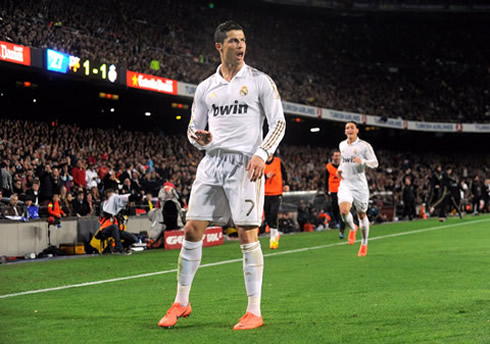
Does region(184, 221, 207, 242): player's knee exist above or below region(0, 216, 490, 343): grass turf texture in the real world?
above

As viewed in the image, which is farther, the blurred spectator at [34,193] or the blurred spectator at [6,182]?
the blurred spectator at [6,182]

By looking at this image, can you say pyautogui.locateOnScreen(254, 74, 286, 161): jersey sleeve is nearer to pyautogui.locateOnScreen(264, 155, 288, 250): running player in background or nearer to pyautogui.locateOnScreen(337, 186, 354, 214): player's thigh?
pyautogui.locateOnScreen(337, 186, 354, 214): player's thigh

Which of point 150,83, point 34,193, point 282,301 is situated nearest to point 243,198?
point 282,301

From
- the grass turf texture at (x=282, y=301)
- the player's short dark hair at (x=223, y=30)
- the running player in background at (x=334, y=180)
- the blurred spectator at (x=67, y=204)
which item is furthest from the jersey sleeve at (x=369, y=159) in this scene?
the blurred spectator at (x=67, y=204)

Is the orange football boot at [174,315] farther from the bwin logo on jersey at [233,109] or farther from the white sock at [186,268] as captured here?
the bwin logo on jersey at [233,109]

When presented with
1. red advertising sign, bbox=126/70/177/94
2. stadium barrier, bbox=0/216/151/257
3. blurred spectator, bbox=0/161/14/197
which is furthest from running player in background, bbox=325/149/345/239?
red advertising sign, bbox=126/70/177/94

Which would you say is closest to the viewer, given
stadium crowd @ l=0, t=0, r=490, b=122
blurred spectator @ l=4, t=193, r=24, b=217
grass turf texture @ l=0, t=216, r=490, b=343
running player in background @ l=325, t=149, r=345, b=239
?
grass turf texture @ l=0, t=216, r=490, b=343

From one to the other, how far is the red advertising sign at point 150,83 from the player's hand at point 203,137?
67.1ft

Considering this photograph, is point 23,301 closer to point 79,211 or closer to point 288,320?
point 288,320

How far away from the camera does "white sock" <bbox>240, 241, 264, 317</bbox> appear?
5.45 metres

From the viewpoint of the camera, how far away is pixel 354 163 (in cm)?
1298

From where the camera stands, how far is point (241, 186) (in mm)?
5484

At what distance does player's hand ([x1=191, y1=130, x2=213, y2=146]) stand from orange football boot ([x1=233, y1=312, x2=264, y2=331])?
1.43m

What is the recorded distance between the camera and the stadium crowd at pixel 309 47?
2822cm
